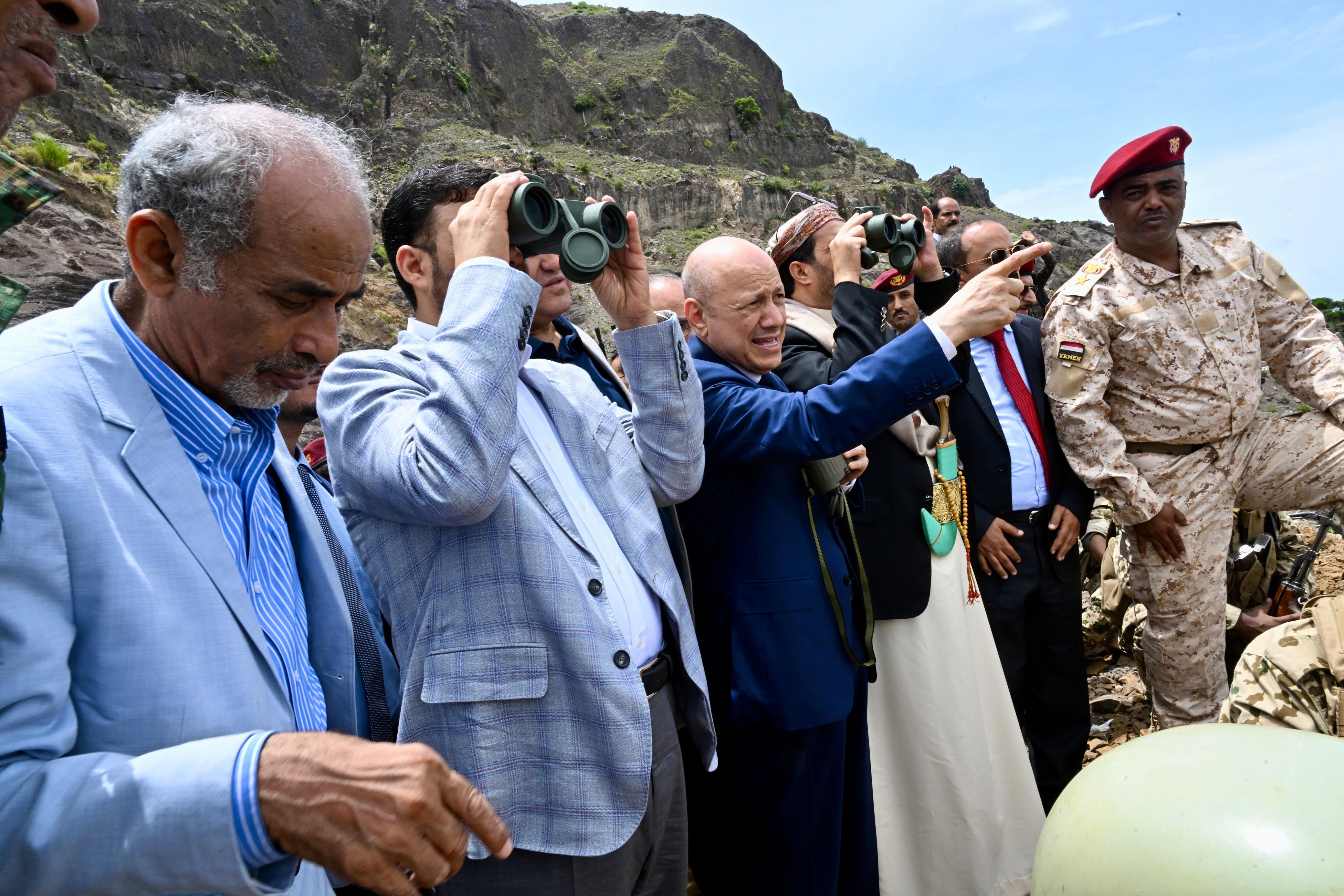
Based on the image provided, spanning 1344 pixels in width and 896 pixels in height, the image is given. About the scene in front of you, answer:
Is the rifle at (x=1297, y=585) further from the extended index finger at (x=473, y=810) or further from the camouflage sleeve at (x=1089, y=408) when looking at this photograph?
the extended index finger at (x=473, y=810)

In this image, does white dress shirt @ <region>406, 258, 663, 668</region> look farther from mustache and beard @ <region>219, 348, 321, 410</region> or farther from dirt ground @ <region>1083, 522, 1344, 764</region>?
dirt ground @ <region>1083, 522, 1344, 764</region>

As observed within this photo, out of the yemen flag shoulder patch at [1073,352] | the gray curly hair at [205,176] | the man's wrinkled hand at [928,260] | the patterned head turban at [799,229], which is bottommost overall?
the yemen flag shoulder patch at [1073,352]

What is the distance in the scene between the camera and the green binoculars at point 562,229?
4.97ft

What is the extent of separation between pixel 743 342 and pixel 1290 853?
61.1 inches

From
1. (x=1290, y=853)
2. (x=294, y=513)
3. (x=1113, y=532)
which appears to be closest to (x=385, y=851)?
(x=294, y=513)

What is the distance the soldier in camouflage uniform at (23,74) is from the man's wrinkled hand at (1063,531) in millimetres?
3081

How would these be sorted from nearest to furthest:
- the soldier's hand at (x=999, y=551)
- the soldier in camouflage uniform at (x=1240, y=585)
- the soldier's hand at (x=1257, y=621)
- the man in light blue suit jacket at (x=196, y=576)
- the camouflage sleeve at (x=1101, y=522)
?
the man in light blue suit jacket at (x=196, y=576)
the soldier's hand at (x=999, y=551)
the soldier's hand at (x=1257, y=621)
the soldier in camouflage uniform at (x=1240, y=585)
the camouflage sleeve at (x=1101, y=522)

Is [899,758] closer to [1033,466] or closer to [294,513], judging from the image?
[1033,466]

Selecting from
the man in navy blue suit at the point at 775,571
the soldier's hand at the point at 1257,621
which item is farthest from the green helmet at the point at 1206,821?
the soldier's hand at the point at 1257,621

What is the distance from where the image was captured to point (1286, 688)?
2.05 metres

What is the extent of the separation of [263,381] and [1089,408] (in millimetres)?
2840

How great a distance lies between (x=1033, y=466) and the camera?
10.1ft

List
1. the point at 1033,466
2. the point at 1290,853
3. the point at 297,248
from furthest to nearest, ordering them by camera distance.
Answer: the point at 1033,466
the point at 1290,853
the point at 297,248

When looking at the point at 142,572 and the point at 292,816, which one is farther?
the point at 142,572
